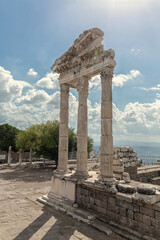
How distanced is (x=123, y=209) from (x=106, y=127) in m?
3.58

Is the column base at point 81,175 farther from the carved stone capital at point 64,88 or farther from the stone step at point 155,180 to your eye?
the stone step at point 155,180

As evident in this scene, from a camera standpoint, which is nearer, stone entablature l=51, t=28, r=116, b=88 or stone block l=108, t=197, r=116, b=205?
stone block l=108, t=197, r=116, b=205

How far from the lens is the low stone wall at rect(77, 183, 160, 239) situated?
20.7 feet

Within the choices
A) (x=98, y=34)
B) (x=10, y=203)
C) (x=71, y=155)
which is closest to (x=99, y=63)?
(x=98, y=34)

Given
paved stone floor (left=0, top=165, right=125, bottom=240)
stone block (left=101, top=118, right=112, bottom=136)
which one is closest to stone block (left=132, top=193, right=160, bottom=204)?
paved stone floor (left=0, top=165, right=125, bottom=240)

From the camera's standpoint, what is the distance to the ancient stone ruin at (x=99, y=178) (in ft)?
21.8

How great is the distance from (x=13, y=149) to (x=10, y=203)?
37.4 m

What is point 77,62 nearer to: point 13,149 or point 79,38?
point 79,38

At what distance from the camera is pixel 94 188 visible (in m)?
8.38

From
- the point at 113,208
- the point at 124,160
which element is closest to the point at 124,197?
the point at 113,208

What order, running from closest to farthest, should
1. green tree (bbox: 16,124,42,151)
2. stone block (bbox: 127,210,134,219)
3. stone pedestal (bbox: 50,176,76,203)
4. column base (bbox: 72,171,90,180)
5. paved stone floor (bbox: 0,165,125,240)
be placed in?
1. paved stone floor (bbox: 0,165,125,240)
2. stone block (bbox: 127,210,134,219)
3. column base (bbox: 72,171,90,180)
4. stone pedestal (bbox: 50,176,76,203)
5. green tree (bbox: 16,124,42,151)

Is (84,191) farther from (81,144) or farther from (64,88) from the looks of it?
(64,88)

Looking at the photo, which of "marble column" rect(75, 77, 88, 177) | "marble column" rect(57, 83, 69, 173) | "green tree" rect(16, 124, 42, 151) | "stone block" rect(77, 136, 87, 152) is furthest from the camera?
"green tree" rect(16, 124, 42, 151)

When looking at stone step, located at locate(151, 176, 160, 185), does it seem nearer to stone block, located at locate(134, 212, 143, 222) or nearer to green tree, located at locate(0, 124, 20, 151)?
stone block, located at locate(134, 212, 143, 222)
